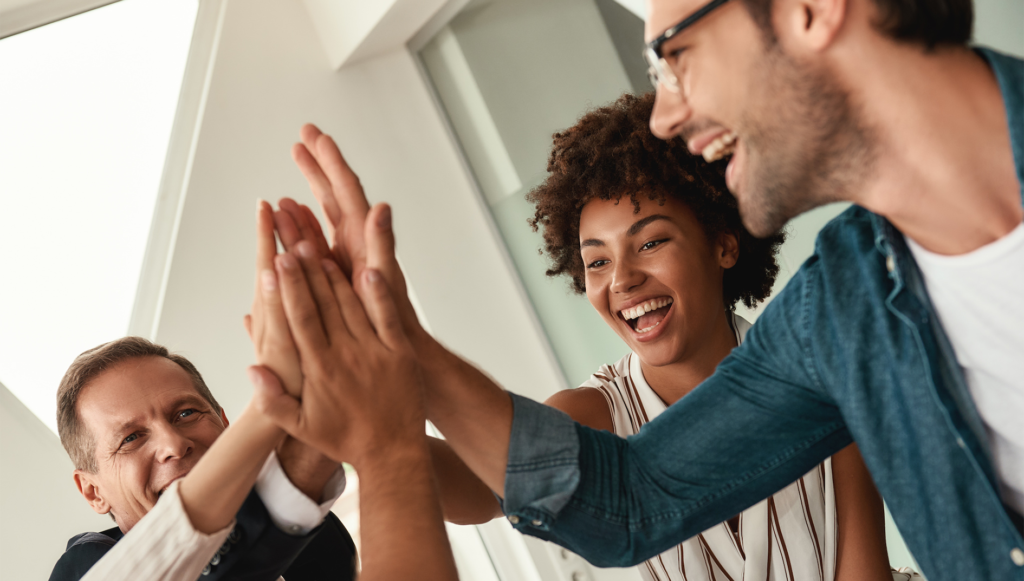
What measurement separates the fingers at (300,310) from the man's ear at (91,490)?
0.73 metres

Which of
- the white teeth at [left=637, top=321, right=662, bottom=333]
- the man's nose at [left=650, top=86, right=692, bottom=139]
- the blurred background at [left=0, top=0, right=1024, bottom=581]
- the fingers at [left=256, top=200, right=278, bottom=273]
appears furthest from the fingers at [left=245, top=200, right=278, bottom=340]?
the blurred background at [left=0, top=0, right=1024, bottom=581]

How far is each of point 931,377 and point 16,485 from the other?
111 inches

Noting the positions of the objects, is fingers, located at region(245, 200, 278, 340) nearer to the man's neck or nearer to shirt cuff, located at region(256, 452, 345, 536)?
shirt cuff, located at region(256, 452, 345, 536)

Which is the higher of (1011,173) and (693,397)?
(1011,173)

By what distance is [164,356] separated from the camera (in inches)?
60.0

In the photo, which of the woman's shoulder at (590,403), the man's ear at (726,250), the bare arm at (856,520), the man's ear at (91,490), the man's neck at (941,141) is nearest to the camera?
the man's neck at (941,141)

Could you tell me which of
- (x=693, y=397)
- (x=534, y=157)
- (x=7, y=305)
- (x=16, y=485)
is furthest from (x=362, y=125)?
(x=693, y=397)

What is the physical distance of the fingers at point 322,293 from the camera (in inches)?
38.9

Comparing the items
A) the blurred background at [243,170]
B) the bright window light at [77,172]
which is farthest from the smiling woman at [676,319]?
the bright window light at [77,172]

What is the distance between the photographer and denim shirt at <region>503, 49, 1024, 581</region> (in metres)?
1.00

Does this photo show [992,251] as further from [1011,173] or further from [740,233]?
[740,233]

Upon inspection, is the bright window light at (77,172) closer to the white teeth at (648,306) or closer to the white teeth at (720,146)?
the white teeth at (648,306)

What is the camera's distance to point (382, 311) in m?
0.99

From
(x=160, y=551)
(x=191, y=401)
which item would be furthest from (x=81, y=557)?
(x=160, y=551)
